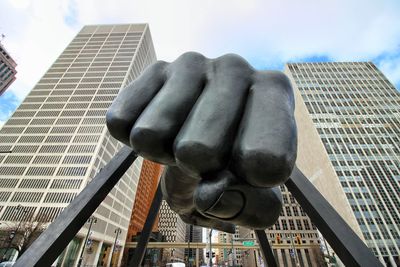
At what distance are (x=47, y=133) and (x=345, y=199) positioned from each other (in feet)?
222

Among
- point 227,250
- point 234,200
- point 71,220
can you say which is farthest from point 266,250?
point 227,250

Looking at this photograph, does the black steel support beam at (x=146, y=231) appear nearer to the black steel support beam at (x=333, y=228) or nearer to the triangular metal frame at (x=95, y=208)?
the triangular metal frame at (x=95, y=208)

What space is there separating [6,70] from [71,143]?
81234 millimetres

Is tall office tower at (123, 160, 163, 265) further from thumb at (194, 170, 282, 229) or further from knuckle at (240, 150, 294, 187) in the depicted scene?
knuckle at (240, 150, 294, 187)

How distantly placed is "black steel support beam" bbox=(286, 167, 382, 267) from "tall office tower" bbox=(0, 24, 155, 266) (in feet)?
133

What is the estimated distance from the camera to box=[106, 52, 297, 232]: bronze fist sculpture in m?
0.76

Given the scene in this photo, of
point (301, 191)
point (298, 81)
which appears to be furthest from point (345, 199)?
point (301, 191)

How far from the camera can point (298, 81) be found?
204ft

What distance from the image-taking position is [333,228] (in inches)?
64.0

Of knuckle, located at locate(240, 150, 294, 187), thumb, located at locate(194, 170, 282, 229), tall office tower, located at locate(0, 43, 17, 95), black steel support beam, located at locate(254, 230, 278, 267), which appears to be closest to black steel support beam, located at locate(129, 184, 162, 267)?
black steel support beam, located at locate(254, 230, 278, 267)

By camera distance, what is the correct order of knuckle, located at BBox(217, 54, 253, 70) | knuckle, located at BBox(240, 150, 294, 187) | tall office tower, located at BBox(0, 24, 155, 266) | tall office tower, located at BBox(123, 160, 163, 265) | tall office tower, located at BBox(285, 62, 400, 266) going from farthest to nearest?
tall office tower, located at BBox(123, 160, 163, 265)
tall office tower, located at BBox(285, 62, 400, 266)
tall office tower, located at BBox(0, 24, 155, 266)
knuckle, located at BBox(217, 54, 253, 70)
knuckle, located at BBox(240, 150, 294, 187)

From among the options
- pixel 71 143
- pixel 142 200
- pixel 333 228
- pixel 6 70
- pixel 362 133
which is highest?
pixel 333 228

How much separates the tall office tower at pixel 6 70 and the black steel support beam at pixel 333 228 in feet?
405

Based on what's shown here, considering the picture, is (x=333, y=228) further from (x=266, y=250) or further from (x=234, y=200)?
(x=266, y=250)
